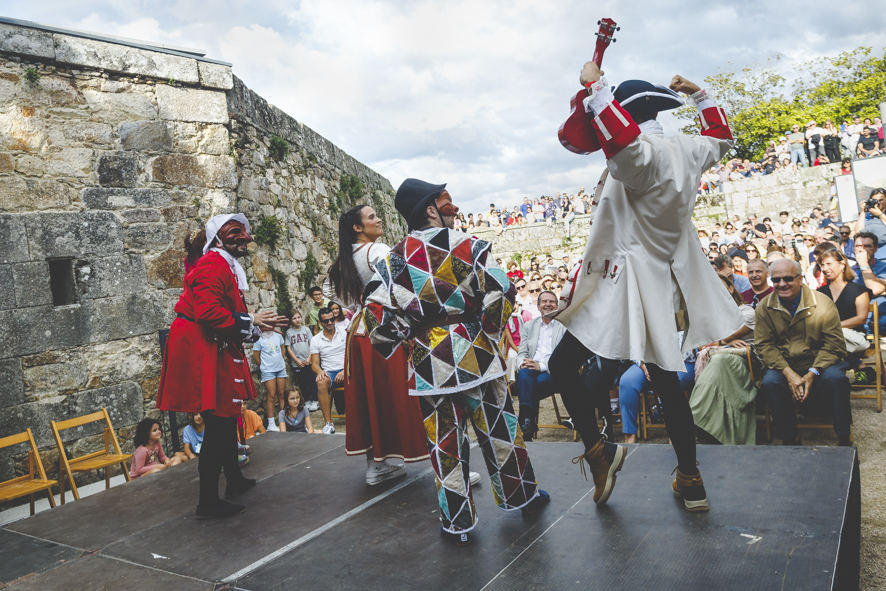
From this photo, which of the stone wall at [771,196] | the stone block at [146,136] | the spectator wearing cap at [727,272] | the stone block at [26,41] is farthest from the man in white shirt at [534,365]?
the stone wall at [771,196]

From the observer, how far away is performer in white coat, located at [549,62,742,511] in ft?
6.98

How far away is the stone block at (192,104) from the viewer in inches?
241

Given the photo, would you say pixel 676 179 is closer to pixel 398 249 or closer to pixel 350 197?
pixel 398 249

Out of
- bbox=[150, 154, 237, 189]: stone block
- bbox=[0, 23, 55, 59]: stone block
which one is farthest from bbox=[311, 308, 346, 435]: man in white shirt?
bbox=[0, 23, 55, 59]: stone block

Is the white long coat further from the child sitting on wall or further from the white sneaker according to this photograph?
the child sitting on wall

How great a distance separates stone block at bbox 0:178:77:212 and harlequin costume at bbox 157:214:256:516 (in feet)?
10.2

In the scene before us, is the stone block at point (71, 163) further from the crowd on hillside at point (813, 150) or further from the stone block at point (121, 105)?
the crowd on hillside at point (813, 150)

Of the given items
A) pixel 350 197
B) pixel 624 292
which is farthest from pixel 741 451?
pixel 350 197

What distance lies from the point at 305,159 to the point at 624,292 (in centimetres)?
737

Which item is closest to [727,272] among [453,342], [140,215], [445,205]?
[445,205]

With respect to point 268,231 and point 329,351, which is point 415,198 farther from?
point 268,231

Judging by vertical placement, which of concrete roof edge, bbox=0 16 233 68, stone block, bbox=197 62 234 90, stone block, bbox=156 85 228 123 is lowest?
stone block, bbox=156 85 228 123

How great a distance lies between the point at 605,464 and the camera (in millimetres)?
2432

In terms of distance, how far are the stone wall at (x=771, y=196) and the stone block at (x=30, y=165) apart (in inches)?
662
